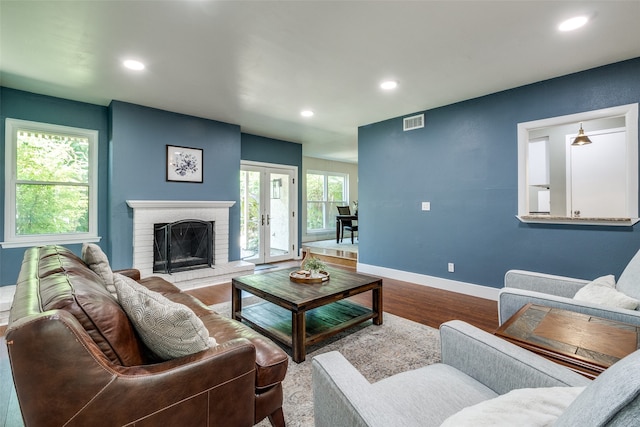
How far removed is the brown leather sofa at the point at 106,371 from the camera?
33.6 inches

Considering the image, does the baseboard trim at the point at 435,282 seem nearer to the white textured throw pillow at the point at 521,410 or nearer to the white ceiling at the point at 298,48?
the white ceiling at the point at 298,48

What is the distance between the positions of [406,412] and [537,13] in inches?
107

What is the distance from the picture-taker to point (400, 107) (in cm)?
418

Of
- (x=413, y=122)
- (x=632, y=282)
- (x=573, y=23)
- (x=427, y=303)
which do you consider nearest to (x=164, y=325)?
(x=632, y=282)

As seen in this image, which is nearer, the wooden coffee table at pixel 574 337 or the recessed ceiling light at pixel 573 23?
the wooden coffee table at pixel 574 337

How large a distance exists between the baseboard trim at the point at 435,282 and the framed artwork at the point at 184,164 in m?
3.13

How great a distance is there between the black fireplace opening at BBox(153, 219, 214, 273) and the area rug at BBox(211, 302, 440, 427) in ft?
9.29

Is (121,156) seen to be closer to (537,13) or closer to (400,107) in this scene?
(400,107)

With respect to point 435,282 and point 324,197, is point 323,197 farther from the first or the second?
point 435,282

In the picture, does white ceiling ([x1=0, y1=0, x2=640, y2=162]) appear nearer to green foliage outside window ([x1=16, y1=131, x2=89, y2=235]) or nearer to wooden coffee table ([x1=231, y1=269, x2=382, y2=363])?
green foliage outside window ([x1=16, y1=131, x2=89, y2=235])

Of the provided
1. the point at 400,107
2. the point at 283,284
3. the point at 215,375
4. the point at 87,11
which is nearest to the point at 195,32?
the point at 87,11

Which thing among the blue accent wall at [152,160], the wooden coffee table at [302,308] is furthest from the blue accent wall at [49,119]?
the wooden coffee table at [302,308]

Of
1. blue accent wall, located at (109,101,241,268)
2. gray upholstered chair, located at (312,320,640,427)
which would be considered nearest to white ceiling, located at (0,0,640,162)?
blue accent wall, located at (109,101,241,268)

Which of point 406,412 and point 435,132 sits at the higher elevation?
point 435,132
